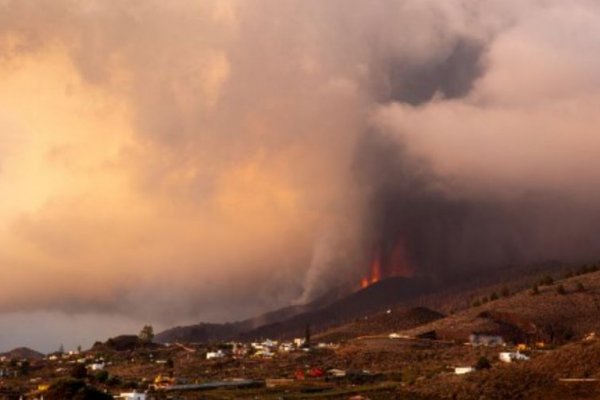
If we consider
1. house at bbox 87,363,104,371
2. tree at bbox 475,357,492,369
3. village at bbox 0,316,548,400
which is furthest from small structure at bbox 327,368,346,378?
house at bbox 87,363,104,371

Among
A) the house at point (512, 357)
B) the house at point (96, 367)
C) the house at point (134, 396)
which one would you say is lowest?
the house at point (134, 396)

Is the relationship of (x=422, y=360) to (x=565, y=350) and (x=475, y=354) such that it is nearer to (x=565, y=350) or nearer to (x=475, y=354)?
(x=475, y=354)

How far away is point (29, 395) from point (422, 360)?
80.2 metres

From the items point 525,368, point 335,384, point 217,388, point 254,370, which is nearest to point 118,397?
point 217,388

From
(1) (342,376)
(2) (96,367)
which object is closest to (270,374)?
(1) (342,376)

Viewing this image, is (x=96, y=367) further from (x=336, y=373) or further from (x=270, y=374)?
(x=336, y=373)

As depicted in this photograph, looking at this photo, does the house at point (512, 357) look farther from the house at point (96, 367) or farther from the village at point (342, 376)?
the house at point (96, 367)

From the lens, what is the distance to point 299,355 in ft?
638

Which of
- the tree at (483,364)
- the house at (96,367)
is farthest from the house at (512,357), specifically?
the house at (96,367)

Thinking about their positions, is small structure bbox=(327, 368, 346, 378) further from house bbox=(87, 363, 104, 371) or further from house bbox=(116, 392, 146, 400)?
house bbox=(87, 363, 104, 371)

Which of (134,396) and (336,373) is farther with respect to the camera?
(336,373)

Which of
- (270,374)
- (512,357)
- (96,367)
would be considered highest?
(96,367)

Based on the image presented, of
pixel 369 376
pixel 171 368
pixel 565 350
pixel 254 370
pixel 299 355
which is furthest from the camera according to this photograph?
pixel 299 355

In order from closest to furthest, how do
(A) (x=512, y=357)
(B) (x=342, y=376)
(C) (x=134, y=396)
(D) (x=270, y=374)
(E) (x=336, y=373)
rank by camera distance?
(C) (x=134, y=396), (B) (x=342, y=376), (E) (x=336, y=373), (A) (x=512, y=357), (D) (x=270, y=374)
